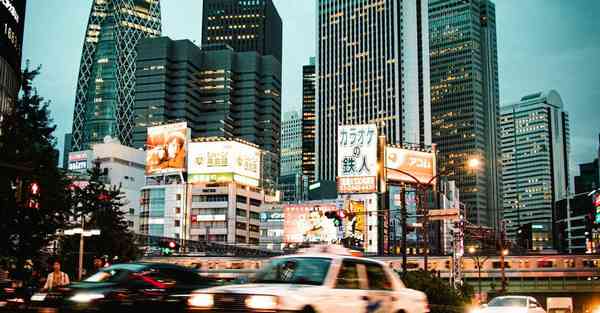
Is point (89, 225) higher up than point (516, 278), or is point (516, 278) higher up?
point (89, 225)

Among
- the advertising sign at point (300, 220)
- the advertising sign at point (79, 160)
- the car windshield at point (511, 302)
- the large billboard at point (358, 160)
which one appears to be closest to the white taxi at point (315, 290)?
the car windshield at point (511, 302)

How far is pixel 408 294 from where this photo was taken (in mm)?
14500

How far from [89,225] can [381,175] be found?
58.4m

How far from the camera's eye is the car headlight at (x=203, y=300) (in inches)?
454

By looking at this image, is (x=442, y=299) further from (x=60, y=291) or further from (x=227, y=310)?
(x=227, y=310)

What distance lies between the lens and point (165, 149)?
11650cm

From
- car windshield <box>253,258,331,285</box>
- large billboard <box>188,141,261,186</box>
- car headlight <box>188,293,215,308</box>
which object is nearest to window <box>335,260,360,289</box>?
car windshield <box>253,258,331,285</box>

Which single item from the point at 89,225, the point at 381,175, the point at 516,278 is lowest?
the point at 516,278

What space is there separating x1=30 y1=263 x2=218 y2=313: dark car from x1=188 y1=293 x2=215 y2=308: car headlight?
2868mm

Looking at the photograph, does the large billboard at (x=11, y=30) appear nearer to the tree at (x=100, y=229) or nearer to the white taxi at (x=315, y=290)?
the tree at (x=100, y=229)

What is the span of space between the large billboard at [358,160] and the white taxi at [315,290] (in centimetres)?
9168

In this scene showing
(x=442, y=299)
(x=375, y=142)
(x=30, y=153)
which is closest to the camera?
(x=442, y=299)

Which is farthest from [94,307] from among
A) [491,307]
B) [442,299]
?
[442,299]

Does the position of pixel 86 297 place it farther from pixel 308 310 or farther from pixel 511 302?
pixel 511 302
